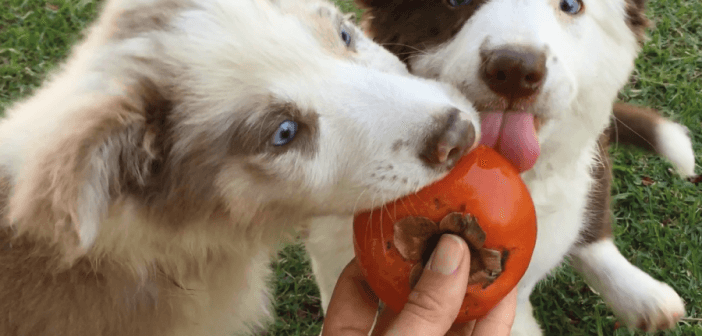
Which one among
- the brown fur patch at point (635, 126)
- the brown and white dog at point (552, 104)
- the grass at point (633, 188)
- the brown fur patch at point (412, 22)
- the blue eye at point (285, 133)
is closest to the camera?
the blue eye at point (285, 133)

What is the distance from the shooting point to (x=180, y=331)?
2.37 metres

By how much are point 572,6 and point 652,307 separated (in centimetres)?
182

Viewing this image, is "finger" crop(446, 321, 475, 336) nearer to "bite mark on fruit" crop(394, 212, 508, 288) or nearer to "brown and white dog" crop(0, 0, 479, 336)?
"bite mark on fruit" crop(394, 212, 508, 288)

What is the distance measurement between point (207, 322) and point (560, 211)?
1656mm

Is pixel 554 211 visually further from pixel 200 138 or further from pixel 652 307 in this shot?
pixel 200 138

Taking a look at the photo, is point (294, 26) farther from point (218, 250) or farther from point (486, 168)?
point (218, 250)

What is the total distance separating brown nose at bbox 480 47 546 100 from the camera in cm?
181

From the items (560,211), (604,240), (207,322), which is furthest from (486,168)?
(604,240)

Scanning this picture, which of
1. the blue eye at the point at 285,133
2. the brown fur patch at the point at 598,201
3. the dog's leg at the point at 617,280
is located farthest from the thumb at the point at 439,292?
the dog's leg at the point at 617,280

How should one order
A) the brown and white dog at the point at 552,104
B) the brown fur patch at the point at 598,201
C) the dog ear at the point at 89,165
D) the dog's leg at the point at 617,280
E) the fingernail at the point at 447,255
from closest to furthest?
the dog ear at the point at 89,165, the fingernail at the point at 447,255, the brown and white dog at the point at 552,104, the brown fur patch at the point at 598,201, the dog's leg at the point at 617,280

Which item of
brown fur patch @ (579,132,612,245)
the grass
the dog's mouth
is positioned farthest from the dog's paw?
the dog's mouth

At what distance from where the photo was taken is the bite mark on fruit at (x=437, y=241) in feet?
5.53

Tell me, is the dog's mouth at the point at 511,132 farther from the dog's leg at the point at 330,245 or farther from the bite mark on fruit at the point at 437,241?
the dog's leg at the point at 330,245

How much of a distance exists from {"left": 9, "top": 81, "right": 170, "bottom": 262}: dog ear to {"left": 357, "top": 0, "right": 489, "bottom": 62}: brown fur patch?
3.17 feet
